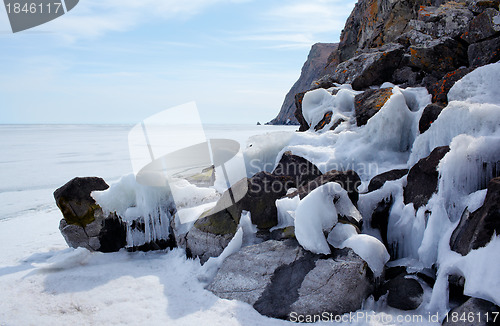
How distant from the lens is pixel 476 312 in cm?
307

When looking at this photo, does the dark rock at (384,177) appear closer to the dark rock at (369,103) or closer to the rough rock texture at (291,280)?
the rough rock texture at (291,280)

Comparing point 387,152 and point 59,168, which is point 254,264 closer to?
point 387,152

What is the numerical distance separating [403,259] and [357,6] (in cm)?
1939

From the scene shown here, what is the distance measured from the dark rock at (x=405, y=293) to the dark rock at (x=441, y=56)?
17.6 ft

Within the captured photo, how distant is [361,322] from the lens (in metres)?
3.57

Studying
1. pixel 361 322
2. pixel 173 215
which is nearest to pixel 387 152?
pixel 361 322

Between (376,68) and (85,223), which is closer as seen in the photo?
(85,223)

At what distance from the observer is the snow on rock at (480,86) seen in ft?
17.5

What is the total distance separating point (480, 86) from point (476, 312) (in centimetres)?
399

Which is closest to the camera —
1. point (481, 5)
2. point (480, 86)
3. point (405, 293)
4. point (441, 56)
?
point (405, 293)

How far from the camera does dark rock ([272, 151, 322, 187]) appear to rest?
650 centimetres

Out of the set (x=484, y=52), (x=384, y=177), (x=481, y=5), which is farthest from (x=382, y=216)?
(x=481, y=5)

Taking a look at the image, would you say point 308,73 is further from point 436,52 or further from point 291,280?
point 291,280

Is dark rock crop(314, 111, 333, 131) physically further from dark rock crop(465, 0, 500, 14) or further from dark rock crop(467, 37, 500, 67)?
dark rock crop(465, 0, 500, 14)
